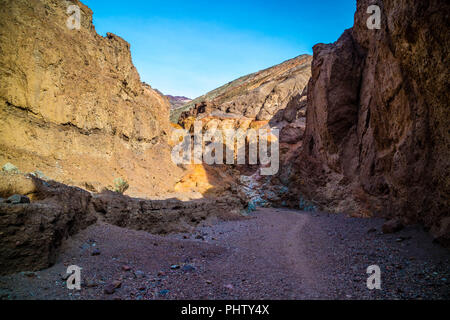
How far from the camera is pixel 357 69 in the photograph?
12414mm

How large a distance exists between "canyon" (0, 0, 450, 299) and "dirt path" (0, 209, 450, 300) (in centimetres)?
5

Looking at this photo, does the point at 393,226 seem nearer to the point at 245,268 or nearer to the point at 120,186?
the point at 245,268

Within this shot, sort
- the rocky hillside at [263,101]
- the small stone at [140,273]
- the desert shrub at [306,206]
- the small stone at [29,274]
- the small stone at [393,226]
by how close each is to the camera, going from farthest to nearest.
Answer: the rocky hillside at [263,101]
the desert shrub at [306,206]
the small stone at [393,226]
the small stone at [140,273]
the small stone at [29,274]

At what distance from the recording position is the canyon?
13.3 ft

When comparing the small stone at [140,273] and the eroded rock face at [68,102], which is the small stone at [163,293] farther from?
the eroded rock face at [68,102]

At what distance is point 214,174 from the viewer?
808 inches

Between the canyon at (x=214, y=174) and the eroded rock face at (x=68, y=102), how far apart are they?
2.5 inches

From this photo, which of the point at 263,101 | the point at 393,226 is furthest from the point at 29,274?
the point at 263,101

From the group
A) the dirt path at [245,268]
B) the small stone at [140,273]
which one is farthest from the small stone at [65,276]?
the small stone at [140,273]

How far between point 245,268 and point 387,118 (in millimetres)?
7402

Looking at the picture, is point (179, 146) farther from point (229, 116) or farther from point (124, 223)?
point (124, 223)

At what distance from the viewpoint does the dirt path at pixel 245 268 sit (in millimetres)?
3275
